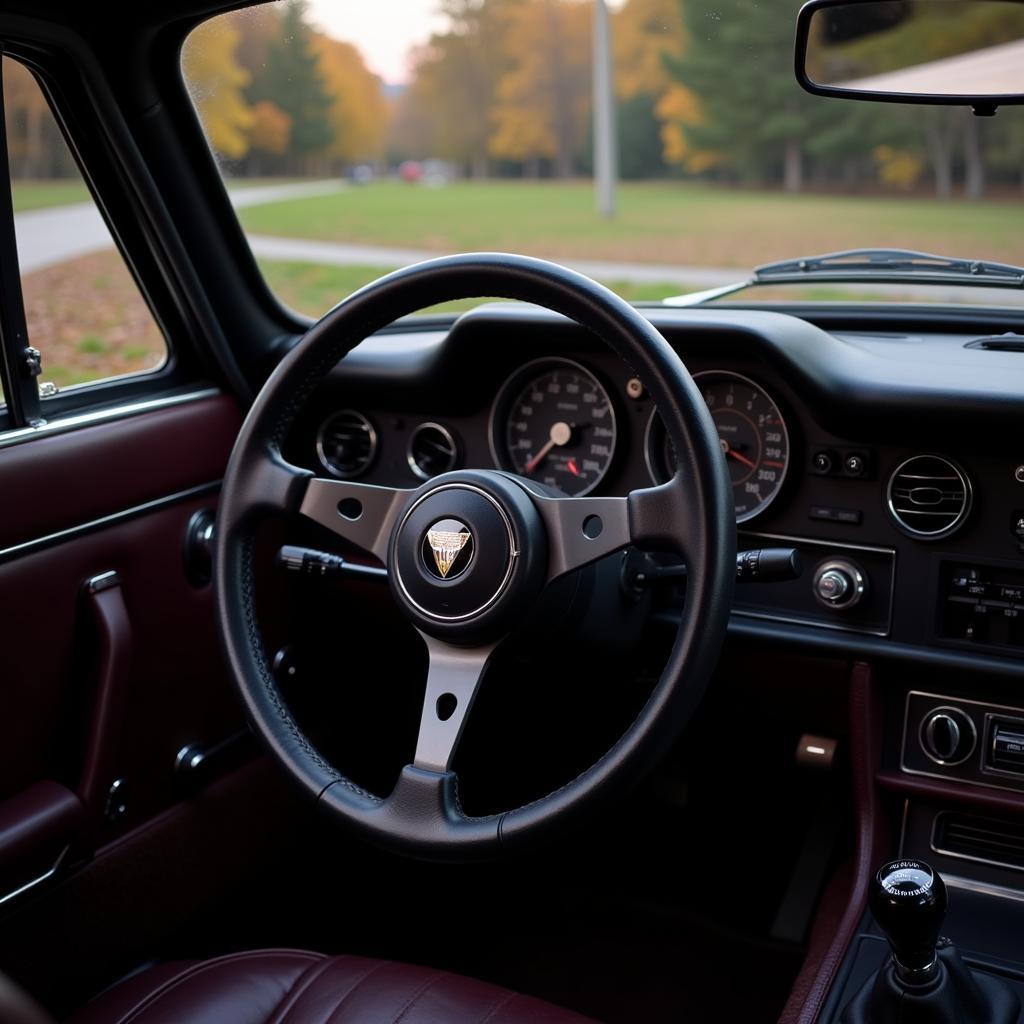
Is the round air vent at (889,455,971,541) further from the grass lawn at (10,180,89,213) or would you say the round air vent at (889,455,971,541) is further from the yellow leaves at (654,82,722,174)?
the grass lawn at (10,180,89,213)

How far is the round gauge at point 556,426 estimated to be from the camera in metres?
2.27

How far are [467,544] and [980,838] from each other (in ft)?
3.66

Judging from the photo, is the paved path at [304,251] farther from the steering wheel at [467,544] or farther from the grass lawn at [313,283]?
the steering wheel at [467,544]

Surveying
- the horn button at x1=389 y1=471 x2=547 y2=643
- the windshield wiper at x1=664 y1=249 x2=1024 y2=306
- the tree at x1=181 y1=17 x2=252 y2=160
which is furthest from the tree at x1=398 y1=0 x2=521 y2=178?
the horn button at x1=389 y1=471 x2=547 y2=643

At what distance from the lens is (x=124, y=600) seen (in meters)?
2.22

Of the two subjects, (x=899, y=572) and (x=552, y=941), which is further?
(x=552, y=941)

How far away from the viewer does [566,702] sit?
88.7 inches

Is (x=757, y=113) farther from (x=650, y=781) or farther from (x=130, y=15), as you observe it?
(x=650, y=781)

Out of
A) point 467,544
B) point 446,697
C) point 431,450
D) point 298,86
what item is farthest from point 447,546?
point 298,86

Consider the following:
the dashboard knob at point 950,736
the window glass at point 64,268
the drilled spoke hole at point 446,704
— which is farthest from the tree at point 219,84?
the dashboard knob at point 950,736

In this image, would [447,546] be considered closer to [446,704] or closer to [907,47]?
[446,704]

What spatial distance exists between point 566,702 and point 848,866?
60cm

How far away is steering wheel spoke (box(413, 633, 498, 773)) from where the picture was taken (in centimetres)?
158

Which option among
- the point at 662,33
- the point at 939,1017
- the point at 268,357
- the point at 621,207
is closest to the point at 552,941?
the point at 939,1017
